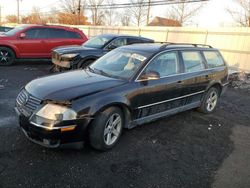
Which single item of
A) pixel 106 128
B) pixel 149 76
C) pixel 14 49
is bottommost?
pixel 106 128

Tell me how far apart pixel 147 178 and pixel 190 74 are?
2.68 m

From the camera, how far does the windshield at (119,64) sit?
431cm

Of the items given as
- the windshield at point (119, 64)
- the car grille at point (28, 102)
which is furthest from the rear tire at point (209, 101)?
the car grille at point (28, 102)

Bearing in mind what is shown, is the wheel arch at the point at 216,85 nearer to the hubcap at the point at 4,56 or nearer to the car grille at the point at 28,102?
the car grille at the point at 28,102

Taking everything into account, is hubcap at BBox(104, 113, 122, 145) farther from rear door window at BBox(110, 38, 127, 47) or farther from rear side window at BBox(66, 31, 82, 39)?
rear side window at BBox(66, 31, 82, 39)

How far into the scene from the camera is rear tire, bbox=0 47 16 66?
10.4 meters

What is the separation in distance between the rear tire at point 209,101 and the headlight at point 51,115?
3630 mm

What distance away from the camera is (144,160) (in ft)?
11.9

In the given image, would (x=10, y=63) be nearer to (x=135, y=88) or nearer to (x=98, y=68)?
(x=98, y=68)

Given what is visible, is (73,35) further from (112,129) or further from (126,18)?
(126,18)

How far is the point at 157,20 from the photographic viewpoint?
58812mm

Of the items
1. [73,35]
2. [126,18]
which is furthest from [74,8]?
[73,35]

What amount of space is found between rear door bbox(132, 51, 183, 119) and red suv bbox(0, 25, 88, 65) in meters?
7.81

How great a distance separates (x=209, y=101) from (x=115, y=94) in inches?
126
